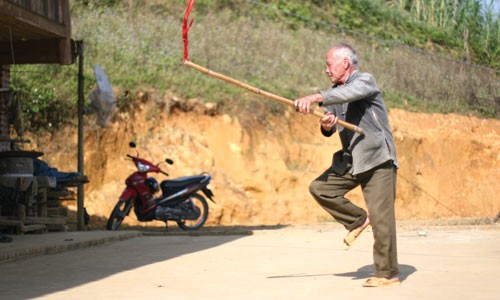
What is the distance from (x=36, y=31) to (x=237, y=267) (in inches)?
197

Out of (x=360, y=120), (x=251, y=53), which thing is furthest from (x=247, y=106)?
(x=360, y=120)

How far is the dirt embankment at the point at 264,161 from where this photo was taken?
1862cm

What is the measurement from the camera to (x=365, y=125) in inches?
271

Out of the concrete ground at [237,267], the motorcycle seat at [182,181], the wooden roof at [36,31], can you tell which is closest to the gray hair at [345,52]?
the concrete ground at [237,267]

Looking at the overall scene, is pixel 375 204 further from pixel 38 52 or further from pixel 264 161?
pixel 264 161

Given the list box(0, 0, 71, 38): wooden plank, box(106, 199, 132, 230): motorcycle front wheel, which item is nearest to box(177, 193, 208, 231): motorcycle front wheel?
box(106, 199, 132, 230): motorcycle front wheel

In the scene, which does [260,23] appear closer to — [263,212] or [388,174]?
[263,212]

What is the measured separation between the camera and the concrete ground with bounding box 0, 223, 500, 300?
6.33 metres

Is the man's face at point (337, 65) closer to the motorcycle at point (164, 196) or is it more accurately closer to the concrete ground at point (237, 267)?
the concrete ground at point (237, 267)

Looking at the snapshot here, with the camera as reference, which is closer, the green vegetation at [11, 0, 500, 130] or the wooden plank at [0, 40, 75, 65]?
the wooden plank at [0, 40, 75, 65]

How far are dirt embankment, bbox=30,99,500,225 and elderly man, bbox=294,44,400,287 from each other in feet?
36.7

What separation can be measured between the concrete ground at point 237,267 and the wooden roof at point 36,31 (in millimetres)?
2711

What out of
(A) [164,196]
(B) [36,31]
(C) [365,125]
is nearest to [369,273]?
(C) [365,125]

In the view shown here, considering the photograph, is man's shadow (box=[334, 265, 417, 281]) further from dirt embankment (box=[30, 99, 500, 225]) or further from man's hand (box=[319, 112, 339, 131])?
dirt embankment (box=[30, 99, 500, 225])
